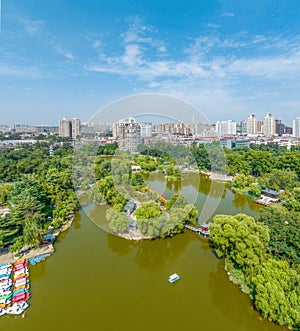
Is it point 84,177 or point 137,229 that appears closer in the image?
point 137,229

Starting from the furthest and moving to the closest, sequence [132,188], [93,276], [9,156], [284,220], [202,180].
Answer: [9,156]
[202,180]
[132,188]
[284,220]
[93,276]

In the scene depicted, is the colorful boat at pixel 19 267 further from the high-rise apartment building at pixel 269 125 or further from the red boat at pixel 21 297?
the high-rise apartment building at pixel 269 125

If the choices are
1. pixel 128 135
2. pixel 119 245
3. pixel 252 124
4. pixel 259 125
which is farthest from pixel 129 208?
pixel 259 125

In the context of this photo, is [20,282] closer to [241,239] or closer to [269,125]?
[241,239]

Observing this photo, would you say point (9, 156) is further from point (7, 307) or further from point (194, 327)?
point (194, 327)

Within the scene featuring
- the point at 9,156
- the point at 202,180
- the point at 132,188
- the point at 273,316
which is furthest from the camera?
the point at 9,156

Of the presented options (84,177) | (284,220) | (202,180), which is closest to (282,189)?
(202,180)

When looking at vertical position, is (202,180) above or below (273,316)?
above

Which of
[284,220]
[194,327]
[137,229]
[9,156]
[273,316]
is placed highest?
[9,156]
